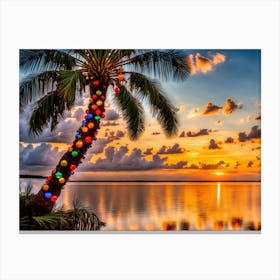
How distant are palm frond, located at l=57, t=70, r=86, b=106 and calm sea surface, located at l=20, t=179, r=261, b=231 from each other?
1004 mm

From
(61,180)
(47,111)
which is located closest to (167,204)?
(61,180)

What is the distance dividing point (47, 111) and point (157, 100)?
1.29 m

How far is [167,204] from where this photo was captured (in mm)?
6512

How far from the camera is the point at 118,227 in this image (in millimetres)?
6438

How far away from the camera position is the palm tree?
652 centimetres

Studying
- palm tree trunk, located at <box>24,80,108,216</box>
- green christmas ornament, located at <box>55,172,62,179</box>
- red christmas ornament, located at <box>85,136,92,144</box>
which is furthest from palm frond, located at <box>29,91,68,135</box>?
green christmas ornament, located at <box>55,172,62,179</box>

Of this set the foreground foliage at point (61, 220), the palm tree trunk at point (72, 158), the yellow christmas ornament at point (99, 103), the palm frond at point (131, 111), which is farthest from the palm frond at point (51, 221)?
the yellow christmas ornament at point (99, 103)

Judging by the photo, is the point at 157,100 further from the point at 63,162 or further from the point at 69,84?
the point at 63,162
